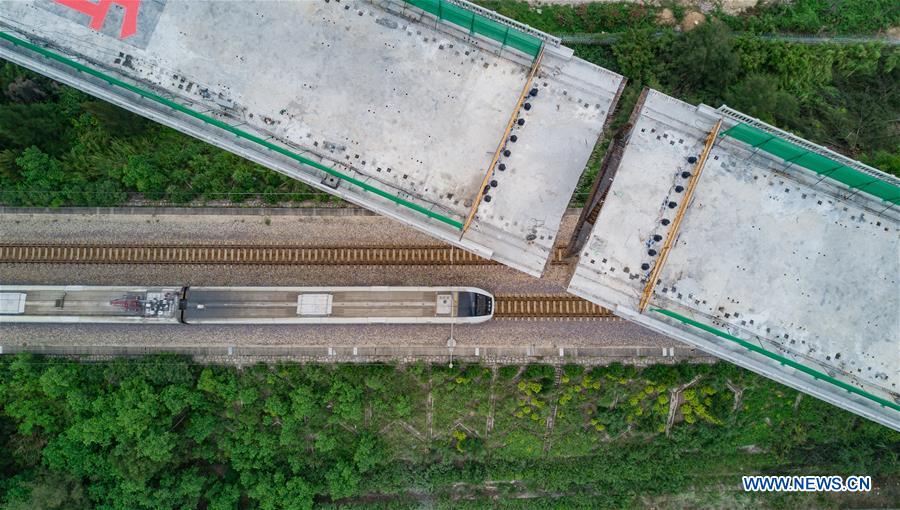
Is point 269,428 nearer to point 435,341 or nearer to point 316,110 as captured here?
point 435,341

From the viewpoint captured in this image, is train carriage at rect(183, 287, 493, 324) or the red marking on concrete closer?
the red marking on concrete

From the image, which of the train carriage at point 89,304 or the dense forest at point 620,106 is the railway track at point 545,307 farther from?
the train carriage at point 89,304

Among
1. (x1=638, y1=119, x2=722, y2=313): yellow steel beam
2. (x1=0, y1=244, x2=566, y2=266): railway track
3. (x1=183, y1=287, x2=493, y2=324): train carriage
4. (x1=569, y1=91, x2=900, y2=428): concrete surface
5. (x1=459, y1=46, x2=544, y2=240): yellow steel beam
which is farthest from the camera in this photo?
(x1=0, y1=244, x2=566, y2=266): railway track

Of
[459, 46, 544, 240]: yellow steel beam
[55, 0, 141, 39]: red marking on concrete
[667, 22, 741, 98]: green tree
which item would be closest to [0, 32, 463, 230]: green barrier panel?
[459, 46, 544, 240]: yellow steel beam

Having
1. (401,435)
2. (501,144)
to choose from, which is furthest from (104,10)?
(401,435)

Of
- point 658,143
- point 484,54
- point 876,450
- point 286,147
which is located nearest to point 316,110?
point 286,147

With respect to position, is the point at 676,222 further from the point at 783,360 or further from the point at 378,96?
the point at 378,96

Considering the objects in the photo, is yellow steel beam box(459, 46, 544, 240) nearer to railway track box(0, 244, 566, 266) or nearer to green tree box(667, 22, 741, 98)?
railway track box(0, 244, 566, 266)
